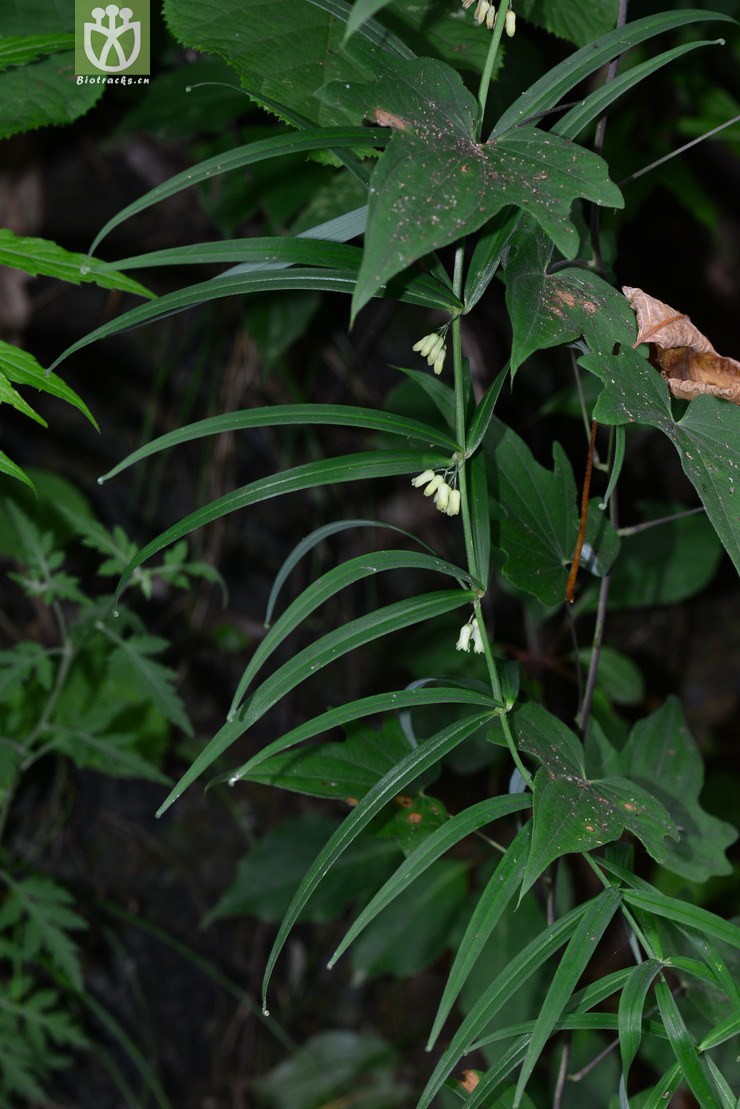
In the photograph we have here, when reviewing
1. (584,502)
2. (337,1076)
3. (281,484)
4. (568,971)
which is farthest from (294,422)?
(337,1076)

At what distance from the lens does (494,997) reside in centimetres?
57

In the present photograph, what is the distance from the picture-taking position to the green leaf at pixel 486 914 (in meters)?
0.56

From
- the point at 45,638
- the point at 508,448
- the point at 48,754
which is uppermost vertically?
the point at 508,448

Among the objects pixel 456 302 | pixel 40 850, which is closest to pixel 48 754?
pixel 40 850

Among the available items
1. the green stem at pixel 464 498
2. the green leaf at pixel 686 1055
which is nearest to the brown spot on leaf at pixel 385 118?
the green stem at pixel 464 498

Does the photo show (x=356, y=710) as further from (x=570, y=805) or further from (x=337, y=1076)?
(x=337, y=1076)

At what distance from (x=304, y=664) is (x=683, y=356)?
0.36m

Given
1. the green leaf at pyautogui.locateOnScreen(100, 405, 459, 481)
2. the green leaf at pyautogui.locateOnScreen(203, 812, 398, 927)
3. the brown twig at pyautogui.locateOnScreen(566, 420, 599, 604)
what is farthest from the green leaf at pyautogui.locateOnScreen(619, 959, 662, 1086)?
the green leaf at pyautogui.locateOnScreen(203, 812, 398, 927)

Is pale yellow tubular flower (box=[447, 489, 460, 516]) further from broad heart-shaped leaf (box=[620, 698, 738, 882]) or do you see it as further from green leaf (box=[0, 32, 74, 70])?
green leaf (box=[0, 32, 74, 70])

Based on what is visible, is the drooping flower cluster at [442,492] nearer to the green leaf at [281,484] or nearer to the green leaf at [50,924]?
the green leaf at [281,484]

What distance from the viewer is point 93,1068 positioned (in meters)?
1.72

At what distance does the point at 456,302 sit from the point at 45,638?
1.33m

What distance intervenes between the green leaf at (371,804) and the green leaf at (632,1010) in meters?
0.18

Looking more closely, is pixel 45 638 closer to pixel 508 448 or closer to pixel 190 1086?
pixel 190 1086
